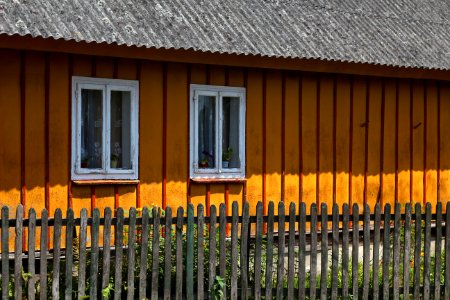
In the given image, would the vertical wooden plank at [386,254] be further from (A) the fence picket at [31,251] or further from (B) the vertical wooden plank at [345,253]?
(A) the fence picket at [31,251]

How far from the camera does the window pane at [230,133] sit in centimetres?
1274

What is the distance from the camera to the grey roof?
10.7 meters

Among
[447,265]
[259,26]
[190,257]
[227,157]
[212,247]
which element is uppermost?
[259,26]

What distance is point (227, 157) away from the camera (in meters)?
12.8

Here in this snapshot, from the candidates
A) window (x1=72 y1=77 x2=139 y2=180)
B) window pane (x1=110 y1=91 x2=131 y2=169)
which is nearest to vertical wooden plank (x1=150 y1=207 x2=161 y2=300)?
window (x1=72 y1=77 x2=139 y2=180)

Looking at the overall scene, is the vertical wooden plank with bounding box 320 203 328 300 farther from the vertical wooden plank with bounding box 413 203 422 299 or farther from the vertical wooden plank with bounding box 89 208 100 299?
the vertical wooden plank with bounding box 89 208 100 299

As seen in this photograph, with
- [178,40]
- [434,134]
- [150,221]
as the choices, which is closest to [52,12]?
[178,40]

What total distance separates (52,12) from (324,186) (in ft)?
17.2

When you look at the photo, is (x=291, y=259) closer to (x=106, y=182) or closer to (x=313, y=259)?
(x=313, y=259)

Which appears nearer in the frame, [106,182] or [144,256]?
[144,256]

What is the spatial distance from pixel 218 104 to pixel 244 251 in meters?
3.15

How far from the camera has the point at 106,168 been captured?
37.7 feet

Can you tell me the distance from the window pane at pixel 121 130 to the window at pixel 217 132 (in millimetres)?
975

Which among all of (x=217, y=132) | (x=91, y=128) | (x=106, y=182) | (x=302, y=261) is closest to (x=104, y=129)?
(x=91, y=128)
